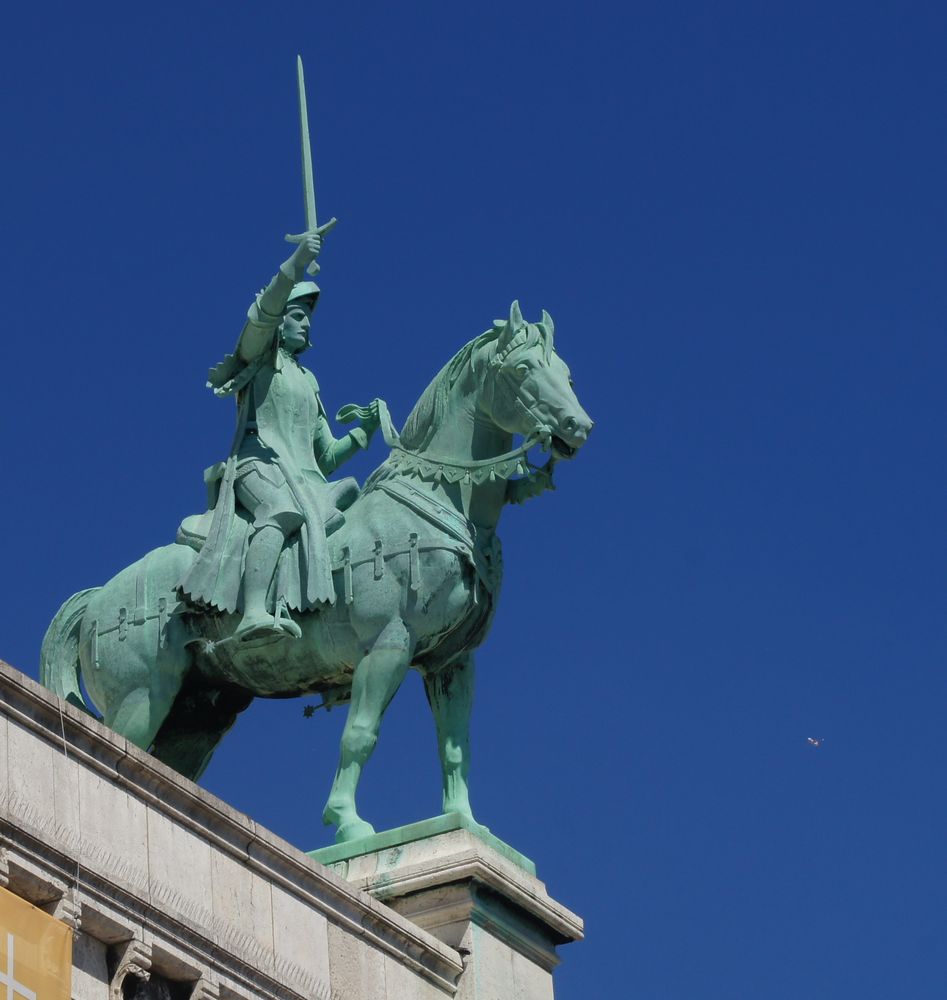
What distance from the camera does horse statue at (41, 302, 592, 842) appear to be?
2214 cm

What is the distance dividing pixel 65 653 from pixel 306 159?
4.15 metres

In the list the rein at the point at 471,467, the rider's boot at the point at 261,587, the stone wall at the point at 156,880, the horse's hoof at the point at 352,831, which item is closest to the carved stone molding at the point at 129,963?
the stone wall at the point at 156,880

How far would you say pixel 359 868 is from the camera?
2138cm

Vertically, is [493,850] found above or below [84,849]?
above

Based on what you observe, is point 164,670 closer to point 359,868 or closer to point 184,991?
point 359,868

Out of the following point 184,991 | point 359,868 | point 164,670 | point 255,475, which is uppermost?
point 255,475

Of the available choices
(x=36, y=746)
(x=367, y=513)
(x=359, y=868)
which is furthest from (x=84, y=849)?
(x=367, y=513)

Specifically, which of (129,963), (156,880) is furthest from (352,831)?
(129,963)

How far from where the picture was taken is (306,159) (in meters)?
23.9

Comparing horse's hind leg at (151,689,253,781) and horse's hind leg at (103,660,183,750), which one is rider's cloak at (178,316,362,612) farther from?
horse's hind leg at (151,689,253,781)

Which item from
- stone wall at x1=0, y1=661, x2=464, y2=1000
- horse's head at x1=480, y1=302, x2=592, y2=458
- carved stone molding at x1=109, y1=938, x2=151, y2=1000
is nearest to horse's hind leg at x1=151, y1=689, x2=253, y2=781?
horse's head at x1=480, y1=302, x2=592, y2=458

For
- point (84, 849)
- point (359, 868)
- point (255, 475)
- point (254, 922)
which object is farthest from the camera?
point (255, 475)

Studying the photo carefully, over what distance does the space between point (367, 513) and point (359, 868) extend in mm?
2748

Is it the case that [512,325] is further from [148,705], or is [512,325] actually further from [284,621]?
[148,705]
